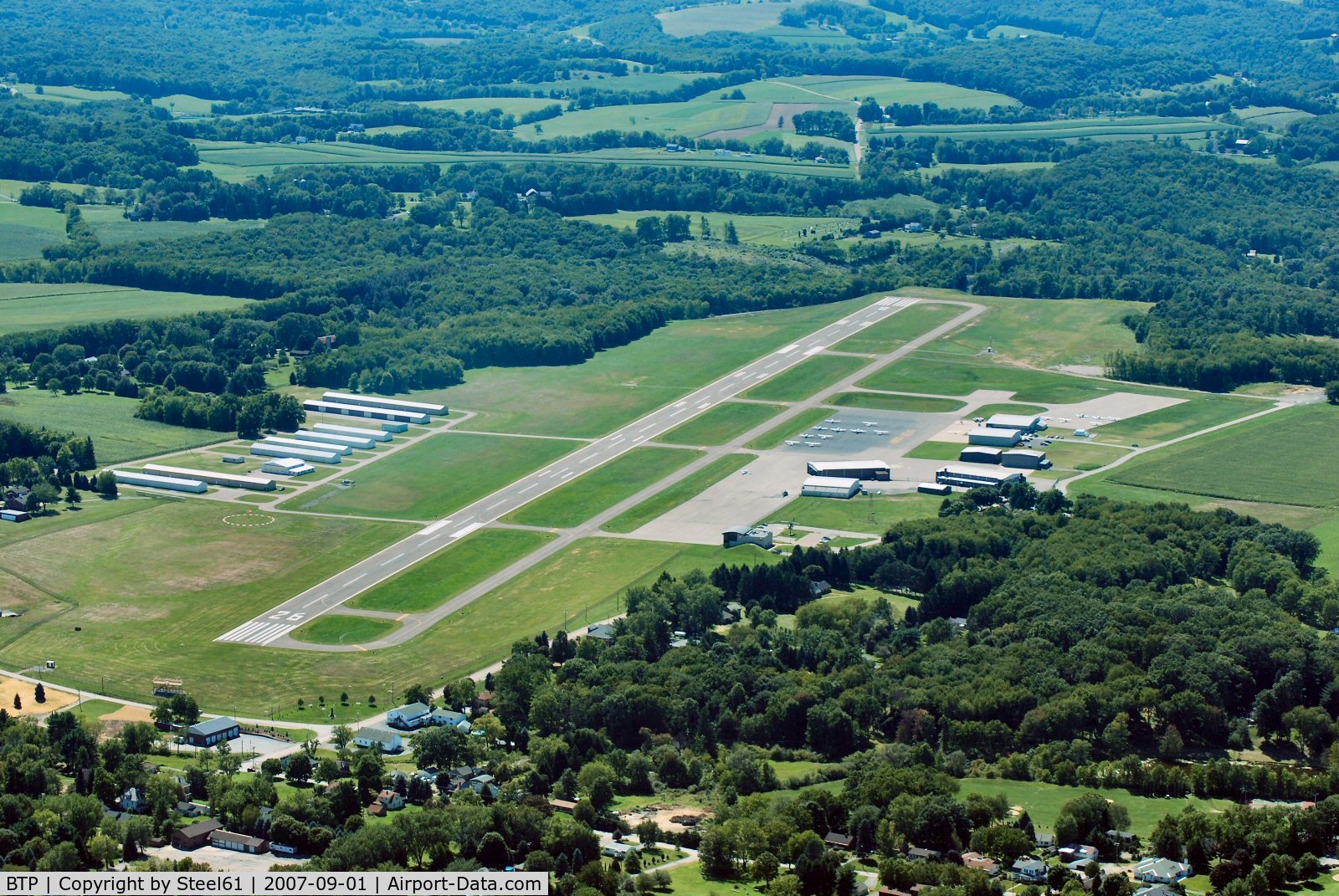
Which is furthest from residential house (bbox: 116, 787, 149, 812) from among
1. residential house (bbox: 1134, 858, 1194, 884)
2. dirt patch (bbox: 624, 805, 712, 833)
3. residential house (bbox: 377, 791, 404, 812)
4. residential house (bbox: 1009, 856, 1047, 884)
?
residential house (bbox: 1134, 858, 1194, 884)

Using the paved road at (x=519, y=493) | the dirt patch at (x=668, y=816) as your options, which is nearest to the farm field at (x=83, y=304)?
the paved road at (x=519, y=493)

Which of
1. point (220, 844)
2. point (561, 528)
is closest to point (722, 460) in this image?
point (561, 528)

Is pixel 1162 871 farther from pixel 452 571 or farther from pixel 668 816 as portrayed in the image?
pixel 452 571

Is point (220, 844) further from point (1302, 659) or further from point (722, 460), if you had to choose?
point (722, 460)

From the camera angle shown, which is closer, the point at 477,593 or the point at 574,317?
the point at 477,593

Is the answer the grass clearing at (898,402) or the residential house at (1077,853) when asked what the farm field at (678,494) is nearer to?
the grass clearing at (898,402)

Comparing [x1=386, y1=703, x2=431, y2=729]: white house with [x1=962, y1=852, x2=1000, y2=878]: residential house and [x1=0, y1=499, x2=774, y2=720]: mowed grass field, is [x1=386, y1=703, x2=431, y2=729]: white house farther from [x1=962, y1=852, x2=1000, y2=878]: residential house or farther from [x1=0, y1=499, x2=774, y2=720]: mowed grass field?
[x1=962, y1=852, x2=1000, y2=878]: residential house

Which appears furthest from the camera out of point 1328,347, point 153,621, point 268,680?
point 1328,347
